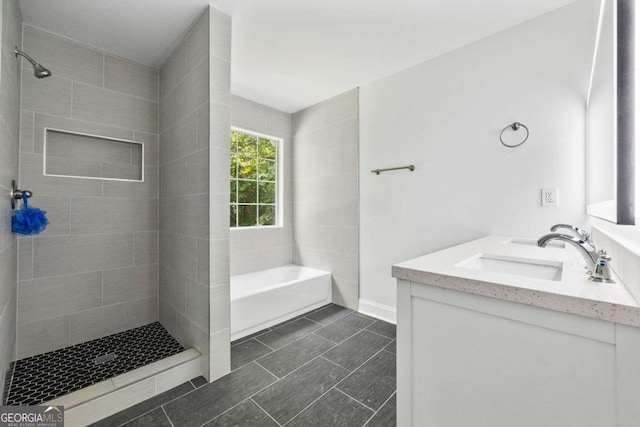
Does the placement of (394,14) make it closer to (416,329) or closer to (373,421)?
(416,329)

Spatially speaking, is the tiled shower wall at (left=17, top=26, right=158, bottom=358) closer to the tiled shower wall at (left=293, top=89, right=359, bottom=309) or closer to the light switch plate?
the tiled shower wall at (left=293, top=89, right=359, bottom=309)

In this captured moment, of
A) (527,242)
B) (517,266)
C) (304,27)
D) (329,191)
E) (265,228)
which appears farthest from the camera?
(265,228)

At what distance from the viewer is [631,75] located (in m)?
0.77

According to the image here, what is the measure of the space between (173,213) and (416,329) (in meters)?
2.08

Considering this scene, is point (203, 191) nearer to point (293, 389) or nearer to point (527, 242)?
point (293, 389)

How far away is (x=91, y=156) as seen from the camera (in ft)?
7.34

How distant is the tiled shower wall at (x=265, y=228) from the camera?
323 cm

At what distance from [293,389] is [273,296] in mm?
1009

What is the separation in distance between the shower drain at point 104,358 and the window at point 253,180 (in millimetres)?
1684

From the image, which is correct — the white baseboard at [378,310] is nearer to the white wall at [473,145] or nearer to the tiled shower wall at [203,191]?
the white wall at [473,145]

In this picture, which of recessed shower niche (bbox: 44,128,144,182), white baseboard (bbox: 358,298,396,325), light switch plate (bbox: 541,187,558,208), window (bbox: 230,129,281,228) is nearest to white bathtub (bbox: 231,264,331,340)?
white baseboard (bbox: 358,298,396,325)

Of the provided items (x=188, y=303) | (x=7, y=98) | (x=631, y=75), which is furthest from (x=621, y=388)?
(x=7, y=98)

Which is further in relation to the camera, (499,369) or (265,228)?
(265,228)

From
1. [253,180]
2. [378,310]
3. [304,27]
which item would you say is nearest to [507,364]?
[378,310]
